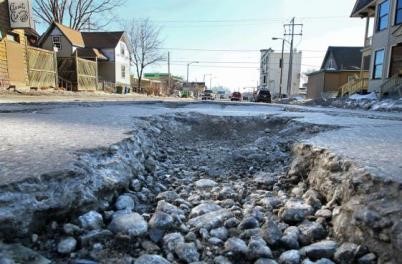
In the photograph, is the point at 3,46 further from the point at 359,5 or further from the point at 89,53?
the point at 359,5

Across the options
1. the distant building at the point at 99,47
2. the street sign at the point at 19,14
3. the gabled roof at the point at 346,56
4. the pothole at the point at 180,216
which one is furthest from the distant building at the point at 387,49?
the distant building at the point at 99,47

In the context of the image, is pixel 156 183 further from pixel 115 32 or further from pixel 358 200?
pixel 115 32

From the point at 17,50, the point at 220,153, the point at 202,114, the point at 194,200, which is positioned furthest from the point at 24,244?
the point at 17,50

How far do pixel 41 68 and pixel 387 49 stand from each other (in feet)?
65.5

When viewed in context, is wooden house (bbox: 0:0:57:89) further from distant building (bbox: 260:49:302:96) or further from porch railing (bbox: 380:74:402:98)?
distant building (bbox: 260:49:302:96)

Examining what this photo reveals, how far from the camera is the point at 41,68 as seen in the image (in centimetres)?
1936

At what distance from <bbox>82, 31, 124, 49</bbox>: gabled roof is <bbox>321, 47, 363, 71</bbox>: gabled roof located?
84.1ft

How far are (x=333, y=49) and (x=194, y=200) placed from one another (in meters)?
41.8

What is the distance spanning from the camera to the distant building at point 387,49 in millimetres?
18094

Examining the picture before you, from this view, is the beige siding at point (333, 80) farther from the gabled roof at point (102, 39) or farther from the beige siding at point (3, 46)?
the beige siding at point (3, 46)

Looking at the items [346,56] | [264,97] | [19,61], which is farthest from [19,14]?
[346,56]

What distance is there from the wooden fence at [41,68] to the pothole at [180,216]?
16858 millimetres

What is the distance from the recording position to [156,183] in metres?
3.35

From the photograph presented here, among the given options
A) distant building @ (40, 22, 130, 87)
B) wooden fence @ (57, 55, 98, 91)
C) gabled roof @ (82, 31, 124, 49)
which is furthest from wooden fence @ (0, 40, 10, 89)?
gabled roof @ (82, 31, 124, 49)
